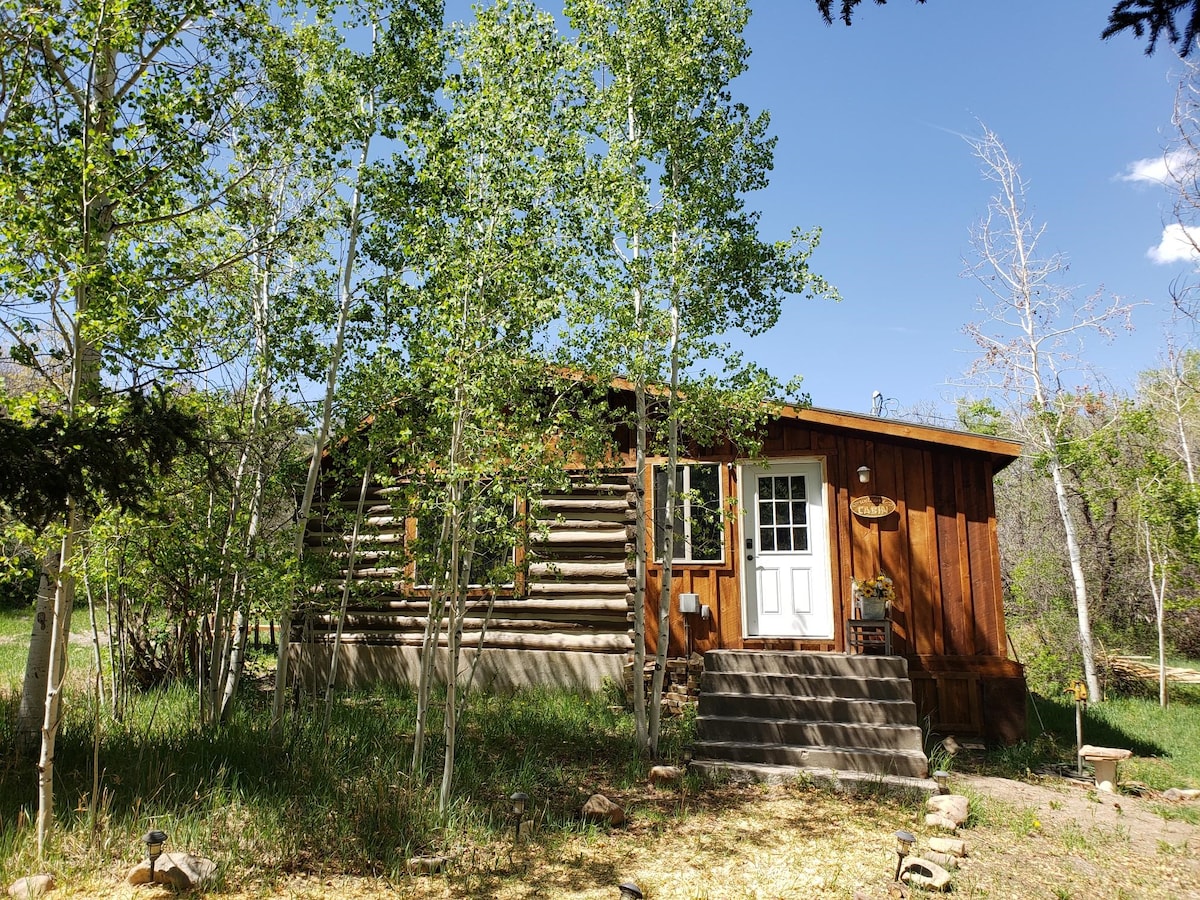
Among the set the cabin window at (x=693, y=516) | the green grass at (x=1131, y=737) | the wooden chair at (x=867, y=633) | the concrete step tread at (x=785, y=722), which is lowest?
the green grass at (x=1131, y=737)

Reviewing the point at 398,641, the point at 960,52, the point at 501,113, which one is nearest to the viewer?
the point at 501,113

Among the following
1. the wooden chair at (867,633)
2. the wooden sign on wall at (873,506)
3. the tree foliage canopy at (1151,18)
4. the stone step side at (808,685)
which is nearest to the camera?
the tree foliage canopy at (1151,18)

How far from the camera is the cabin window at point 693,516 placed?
9.10 metres

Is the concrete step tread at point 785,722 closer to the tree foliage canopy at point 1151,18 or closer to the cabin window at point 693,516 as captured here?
the cabin window at point 693,516

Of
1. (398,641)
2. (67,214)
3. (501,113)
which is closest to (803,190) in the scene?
(501,113)

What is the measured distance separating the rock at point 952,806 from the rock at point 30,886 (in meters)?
5.99

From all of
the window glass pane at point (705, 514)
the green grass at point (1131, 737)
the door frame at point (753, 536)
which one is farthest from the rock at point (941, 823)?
the window glass pane at point (705, 514)

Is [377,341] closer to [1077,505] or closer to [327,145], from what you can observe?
[327,145]

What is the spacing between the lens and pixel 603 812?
5.62 meters

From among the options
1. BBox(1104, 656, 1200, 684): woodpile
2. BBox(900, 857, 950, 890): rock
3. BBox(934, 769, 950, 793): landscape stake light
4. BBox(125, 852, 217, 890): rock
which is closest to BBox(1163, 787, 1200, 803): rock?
BBox(934, 769, 950, 793): landscape stake light

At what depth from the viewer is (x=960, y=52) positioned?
7910 mm

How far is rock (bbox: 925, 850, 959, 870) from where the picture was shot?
4.98 m

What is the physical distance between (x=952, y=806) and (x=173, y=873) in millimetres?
5515

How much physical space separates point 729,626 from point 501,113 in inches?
245
